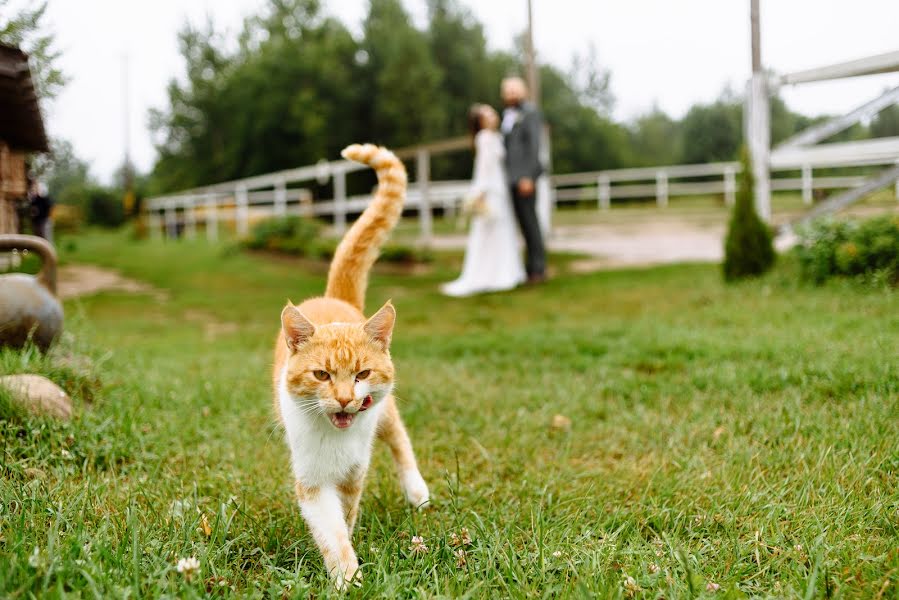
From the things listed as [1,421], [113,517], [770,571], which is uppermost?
[1,421]

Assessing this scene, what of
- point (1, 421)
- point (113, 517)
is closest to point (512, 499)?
point (113, 517)

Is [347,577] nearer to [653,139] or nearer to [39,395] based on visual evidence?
[39,395]

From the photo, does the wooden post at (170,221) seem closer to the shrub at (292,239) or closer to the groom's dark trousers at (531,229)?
the shrub at (292,239)

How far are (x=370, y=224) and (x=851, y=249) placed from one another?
4.41m

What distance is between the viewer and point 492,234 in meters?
8.93

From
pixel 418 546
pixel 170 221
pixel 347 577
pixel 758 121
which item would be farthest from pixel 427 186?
pixel 170 221

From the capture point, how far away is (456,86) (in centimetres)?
3128

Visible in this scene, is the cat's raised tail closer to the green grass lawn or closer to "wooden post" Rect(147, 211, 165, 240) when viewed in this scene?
the green grass lawn

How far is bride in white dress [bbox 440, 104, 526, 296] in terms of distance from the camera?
29.0ft

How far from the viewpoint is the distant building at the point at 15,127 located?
3990 mm

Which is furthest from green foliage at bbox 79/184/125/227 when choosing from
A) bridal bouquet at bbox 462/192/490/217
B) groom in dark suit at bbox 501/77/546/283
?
groom in dark suit at bbox 501/77/546/283

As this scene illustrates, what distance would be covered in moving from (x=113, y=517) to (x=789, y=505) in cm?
205

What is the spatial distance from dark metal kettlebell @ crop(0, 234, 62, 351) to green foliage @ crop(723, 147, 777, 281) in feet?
18.4

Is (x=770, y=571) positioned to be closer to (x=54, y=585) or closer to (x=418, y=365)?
(x=54, y=585)
